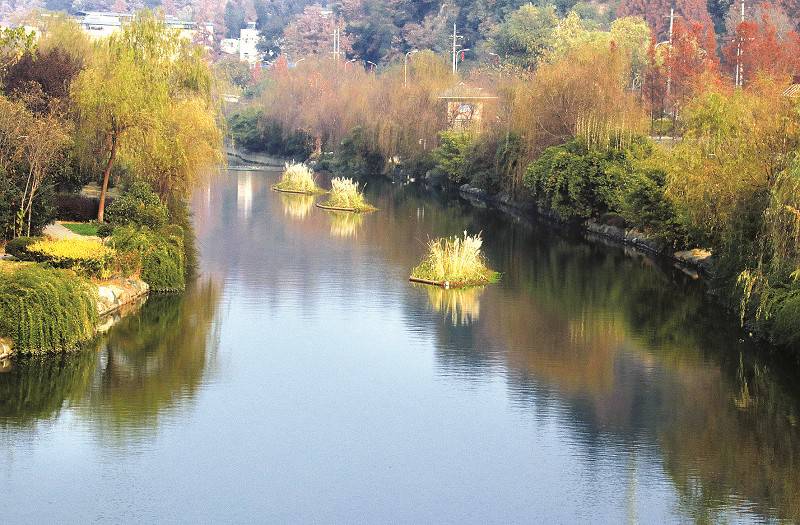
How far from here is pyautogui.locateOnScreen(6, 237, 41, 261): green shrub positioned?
2706 centimetres

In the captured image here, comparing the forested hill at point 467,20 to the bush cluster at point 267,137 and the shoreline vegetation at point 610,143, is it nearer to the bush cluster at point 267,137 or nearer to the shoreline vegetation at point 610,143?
the shoreline vegetation at point 610,143

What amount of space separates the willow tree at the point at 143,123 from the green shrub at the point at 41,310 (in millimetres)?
11725

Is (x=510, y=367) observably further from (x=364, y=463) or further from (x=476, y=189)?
(x=476, y=189)

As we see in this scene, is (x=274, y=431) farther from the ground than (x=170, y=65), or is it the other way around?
(x=170, y=65)

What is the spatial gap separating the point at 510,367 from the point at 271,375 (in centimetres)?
435

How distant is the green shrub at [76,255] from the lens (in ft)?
87.6

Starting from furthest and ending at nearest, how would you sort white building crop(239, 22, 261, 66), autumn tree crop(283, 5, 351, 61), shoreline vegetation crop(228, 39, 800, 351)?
white building crop(239, 22, 261, 66) < autumn tree crop(283, 5, 351, 61) < shoreline vegetation crop(228, 39, 800, 351)

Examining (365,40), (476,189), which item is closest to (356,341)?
(476,189)

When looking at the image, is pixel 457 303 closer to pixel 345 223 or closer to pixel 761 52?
pixel 345 223

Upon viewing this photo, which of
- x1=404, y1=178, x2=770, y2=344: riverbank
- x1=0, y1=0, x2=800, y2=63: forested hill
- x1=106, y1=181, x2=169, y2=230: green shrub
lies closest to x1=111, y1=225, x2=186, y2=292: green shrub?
x1=106, y1=181, x2=169, y2=230: green shrub

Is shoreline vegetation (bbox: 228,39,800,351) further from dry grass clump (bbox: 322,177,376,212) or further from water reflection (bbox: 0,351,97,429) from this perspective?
water reflection (bbox: 0,351,97,429)

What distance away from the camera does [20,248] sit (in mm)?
27297

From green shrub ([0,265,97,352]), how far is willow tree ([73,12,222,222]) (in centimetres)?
1172

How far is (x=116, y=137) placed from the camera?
34969 millimetres
